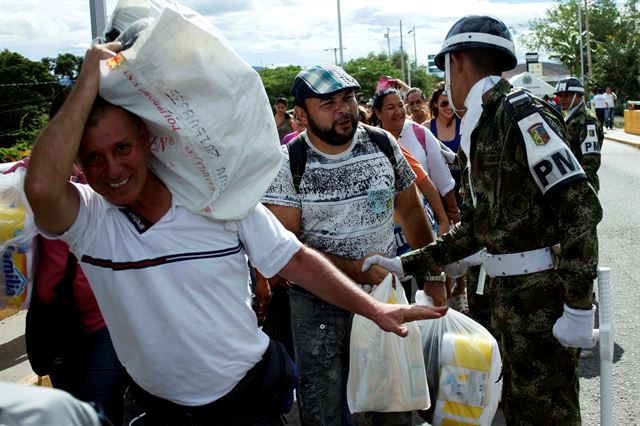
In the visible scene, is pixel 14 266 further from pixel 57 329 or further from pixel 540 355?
pixel 540 355

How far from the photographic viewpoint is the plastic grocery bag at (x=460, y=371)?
327cm

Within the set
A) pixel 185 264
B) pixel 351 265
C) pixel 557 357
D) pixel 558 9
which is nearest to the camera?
pixel 185 264

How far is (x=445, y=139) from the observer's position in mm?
6906

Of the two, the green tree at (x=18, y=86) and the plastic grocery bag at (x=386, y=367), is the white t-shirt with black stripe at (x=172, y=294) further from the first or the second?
the green tree at (x=18, y=86)

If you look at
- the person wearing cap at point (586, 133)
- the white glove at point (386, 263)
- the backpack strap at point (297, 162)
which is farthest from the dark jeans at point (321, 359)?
the person wearing cap at point (586, 133)

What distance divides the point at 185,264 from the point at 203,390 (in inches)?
16.0

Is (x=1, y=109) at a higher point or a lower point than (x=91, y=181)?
lower

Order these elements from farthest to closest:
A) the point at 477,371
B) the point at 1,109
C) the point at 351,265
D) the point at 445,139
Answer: the point at 1,109 < the point at 445,139 < the point at 351,265 < the point at 477,371

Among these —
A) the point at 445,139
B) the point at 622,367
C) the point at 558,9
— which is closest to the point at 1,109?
the point at 445,139

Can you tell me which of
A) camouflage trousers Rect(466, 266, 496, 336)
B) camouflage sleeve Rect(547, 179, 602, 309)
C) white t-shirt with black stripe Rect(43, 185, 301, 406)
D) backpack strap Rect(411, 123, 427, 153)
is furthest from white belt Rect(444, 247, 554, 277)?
backpack strap Rect(411, 123, 427, 153)

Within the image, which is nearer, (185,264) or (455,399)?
(185,264)

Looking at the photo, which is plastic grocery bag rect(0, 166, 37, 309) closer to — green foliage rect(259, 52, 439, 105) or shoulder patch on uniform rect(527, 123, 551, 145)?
shoulder patch on uniform rect(527, 123, 551, 145)

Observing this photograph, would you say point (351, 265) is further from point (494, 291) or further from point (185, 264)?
point (185, 264)

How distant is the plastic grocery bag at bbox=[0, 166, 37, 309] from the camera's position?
8.41ft
